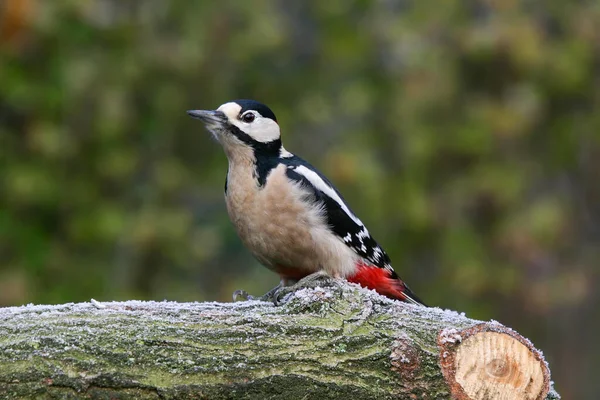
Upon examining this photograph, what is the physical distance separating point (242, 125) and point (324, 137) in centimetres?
446

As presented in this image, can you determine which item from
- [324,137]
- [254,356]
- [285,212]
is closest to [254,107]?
[285,212]

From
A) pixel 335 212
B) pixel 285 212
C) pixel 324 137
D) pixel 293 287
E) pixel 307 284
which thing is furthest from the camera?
pixel 324 137

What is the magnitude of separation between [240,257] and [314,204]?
5629mm

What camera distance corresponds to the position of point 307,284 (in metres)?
4.05

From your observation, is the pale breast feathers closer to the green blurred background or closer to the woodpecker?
the woodpecker

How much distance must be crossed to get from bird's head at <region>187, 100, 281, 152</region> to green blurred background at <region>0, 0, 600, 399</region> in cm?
323

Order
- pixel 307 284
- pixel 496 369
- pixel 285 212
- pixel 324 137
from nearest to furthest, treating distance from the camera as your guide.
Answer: pixel 496 369, pixel 307 284, pixel 285 212, pixel 324 137

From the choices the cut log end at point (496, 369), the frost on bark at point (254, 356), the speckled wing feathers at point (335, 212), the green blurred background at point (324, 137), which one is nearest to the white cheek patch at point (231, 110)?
the speckled wing feathers at point (335, 212)

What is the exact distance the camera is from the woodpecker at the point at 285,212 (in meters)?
4.21

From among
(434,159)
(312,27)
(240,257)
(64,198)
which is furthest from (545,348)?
(64,198)

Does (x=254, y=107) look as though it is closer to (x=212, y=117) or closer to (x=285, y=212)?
(x=212, y=117)

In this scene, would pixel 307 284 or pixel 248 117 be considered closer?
pixel 307 284

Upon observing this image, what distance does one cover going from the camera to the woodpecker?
166 inches

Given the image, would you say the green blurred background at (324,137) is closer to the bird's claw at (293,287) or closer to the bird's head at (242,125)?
the bird's head at (242,125)
